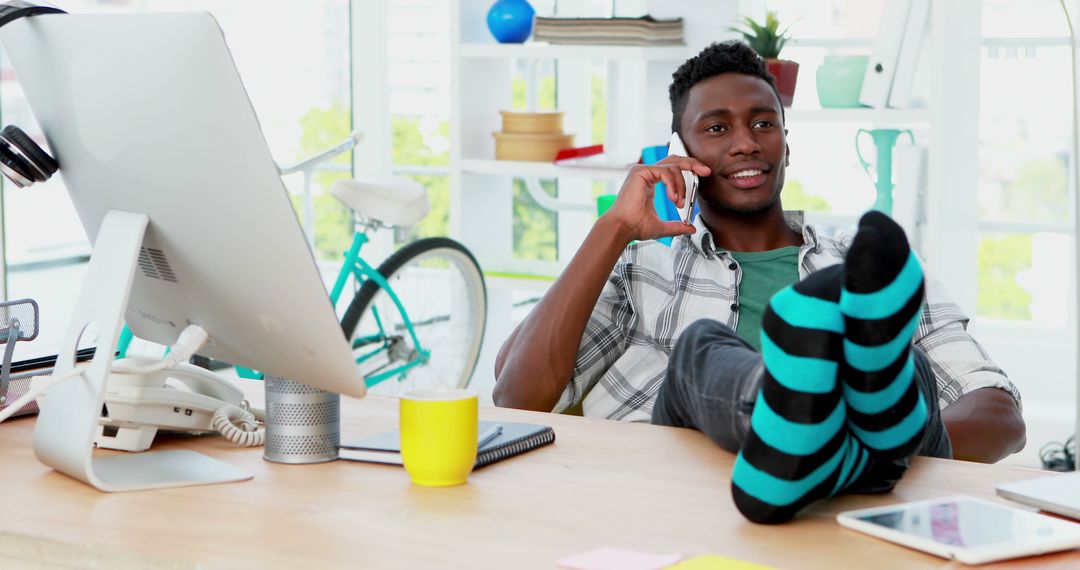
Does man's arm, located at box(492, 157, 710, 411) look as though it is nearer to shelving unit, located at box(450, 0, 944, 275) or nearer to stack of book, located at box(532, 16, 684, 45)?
shelving unit, located at box(450, 0, 944, 275)

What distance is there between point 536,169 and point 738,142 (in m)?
1.56

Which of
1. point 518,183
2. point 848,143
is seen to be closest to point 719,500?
point 848,143

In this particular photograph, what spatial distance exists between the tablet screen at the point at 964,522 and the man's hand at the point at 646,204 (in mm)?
840

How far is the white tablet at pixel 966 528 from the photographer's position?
91 cm

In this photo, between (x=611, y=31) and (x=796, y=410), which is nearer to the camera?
(x=796, y=410)

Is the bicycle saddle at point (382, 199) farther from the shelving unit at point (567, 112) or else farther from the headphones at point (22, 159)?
the headphones at point (22, 159)

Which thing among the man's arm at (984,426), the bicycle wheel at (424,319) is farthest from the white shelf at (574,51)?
the man's arm at (984,426)

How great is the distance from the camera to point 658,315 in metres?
1.86

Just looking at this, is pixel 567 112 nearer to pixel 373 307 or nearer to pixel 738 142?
pixel 373 307

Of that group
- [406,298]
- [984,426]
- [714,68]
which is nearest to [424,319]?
[406,298]

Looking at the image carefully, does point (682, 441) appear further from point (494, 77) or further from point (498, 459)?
point (494, 77)

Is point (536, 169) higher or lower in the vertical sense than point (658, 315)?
higher

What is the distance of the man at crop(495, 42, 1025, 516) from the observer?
1705 millimetres

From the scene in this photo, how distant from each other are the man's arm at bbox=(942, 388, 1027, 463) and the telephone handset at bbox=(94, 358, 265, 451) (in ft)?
2.92
